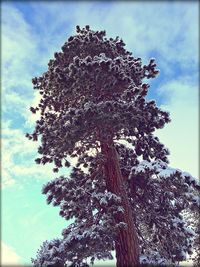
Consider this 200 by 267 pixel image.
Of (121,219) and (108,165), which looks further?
(108,165)

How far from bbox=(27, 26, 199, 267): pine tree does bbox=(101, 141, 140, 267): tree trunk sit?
4 cm

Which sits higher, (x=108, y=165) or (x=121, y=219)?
(x=108, y=165)

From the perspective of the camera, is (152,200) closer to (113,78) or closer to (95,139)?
(95,139)

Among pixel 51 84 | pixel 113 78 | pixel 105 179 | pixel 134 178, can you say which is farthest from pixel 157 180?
pixel 51 84

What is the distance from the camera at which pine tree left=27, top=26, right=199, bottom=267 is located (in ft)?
42.4

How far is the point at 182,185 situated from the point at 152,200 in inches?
106

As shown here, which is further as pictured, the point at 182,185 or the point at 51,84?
the point at 51,84

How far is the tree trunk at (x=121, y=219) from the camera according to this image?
1288cm

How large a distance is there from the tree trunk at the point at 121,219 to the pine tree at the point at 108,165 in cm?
→ 4

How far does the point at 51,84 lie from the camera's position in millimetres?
16719

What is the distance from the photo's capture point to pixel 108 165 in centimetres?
1526

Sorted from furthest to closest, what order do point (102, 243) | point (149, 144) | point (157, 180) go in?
point (149, 144) < point (157, 180) < point (102, 243)

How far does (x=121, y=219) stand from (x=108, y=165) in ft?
8.71

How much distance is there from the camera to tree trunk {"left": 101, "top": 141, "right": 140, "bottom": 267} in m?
12.9
